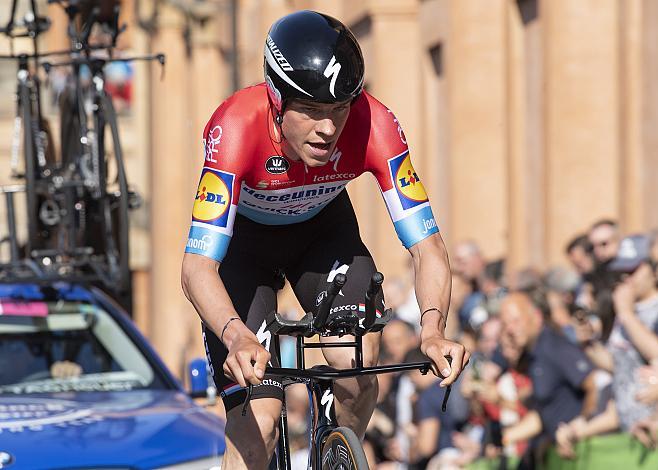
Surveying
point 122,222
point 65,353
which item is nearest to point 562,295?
point 122,222

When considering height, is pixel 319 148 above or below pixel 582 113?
below

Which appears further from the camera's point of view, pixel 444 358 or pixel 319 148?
pixel 319 148

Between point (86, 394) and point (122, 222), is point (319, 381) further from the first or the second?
point (122, 222)

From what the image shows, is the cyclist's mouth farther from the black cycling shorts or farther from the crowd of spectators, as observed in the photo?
the crowd of spectators

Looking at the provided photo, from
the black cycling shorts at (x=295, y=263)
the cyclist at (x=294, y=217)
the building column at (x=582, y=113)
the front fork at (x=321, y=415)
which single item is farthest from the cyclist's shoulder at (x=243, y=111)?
the building column at (x=582, y=113)

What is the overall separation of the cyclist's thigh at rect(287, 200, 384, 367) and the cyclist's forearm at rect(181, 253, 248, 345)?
669mm

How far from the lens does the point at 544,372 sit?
32.8 ft

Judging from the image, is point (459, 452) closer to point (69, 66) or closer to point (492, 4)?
point (69, 66)

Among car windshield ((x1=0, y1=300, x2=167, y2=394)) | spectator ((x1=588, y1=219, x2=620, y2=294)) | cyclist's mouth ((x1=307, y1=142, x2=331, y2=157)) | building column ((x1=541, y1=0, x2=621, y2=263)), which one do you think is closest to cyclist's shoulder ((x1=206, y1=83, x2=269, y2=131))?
cyclist's mouth ((x1=307, y1=142, x2=331, y2=157))

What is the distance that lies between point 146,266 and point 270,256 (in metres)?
35.5

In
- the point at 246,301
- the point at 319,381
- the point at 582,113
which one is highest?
the point at 582,113

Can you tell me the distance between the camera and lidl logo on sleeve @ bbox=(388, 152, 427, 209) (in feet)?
20.6

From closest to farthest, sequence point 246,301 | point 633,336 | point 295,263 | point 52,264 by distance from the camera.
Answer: point 246,301 < point 295,263 < point 633,336 < point 52,264

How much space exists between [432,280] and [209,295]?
85 cm
